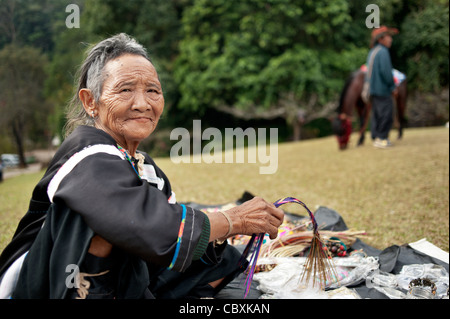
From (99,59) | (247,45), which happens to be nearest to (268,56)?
(247,45)

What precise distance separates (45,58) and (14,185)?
2.31m

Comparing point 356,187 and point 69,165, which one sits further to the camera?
point 356,187

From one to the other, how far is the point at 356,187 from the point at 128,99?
4.02 meters

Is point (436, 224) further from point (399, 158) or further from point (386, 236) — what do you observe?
point (399, 158)

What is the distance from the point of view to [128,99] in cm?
154

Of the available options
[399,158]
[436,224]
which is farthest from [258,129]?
[436,224]

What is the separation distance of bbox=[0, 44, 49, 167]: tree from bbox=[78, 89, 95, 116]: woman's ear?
13.1ft

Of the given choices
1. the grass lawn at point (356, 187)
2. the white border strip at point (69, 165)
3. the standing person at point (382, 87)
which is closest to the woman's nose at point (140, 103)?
the white border strip at point (69, 165)

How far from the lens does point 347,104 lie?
324 inches

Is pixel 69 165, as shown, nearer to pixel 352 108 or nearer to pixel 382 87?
pixel 382 87

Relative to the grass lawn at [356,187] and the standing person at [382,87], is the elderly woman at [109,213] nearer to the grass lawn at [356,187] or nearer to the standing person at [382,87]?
the grass lawn at [356,187]

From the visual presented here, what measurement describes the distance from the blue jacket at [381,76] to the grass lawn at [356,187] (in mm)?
1124

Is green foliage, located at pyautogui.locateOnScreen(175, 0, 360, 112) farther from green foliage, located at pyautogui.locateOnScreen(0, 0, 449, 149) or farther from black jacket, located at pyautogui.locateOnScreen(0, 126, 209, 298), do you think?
black jacket, located at pyautogui.locateOnScreen(0, 126, 209, 298)

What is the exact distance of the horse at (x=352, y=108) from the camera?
7.86 metres
